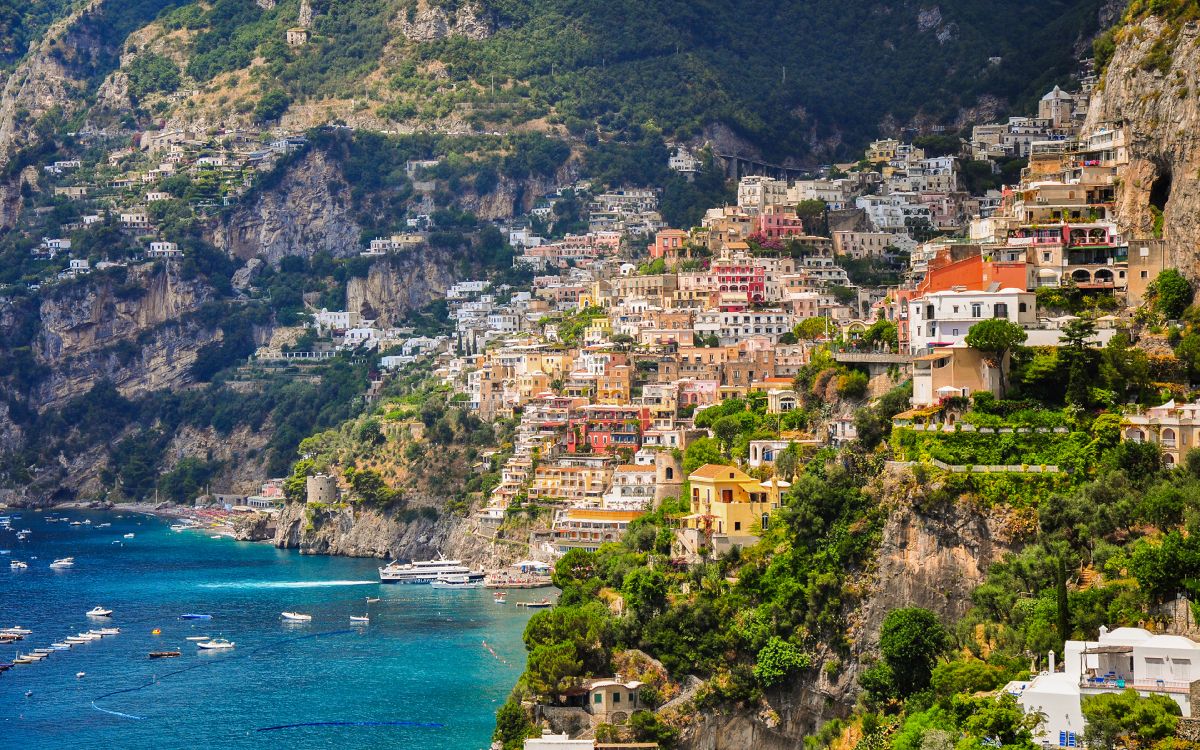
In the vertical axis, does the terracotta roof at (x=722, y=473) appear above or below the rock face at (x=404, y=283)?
below

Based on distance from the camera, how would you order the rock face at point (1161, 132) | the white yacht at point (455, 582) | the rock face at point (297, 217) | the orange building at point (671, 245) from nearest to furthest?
1. the rock face at point (1161, 132)
2. the white yacht at point (455, 582)
3. the orange building at point (671, 245)
4. the rock face at point (297, 217)

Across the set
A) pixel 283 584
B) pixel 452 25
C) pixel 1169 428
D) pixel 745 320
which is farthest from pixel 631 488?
pixel 452 25

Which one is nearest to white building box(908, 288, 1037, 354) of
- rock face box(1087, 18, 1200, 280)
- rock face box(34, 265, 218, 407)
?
rock face box(1087, 18, 1200, 280)

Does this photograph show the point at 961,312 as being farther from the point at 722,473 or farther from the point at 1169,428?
the point at 722,473

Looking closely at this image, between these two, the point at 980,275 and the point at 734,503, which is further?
the point at 734,503

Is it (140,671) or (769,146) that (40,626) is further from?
(769,146)

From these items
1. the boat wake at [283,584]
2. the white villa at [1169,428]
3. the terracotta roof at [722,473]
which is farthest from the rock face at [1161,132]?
the boat wake at [283,584]

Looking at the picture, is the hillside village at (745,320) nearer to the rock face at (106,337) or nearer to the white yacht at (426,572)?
the white yacht at (426,572)
